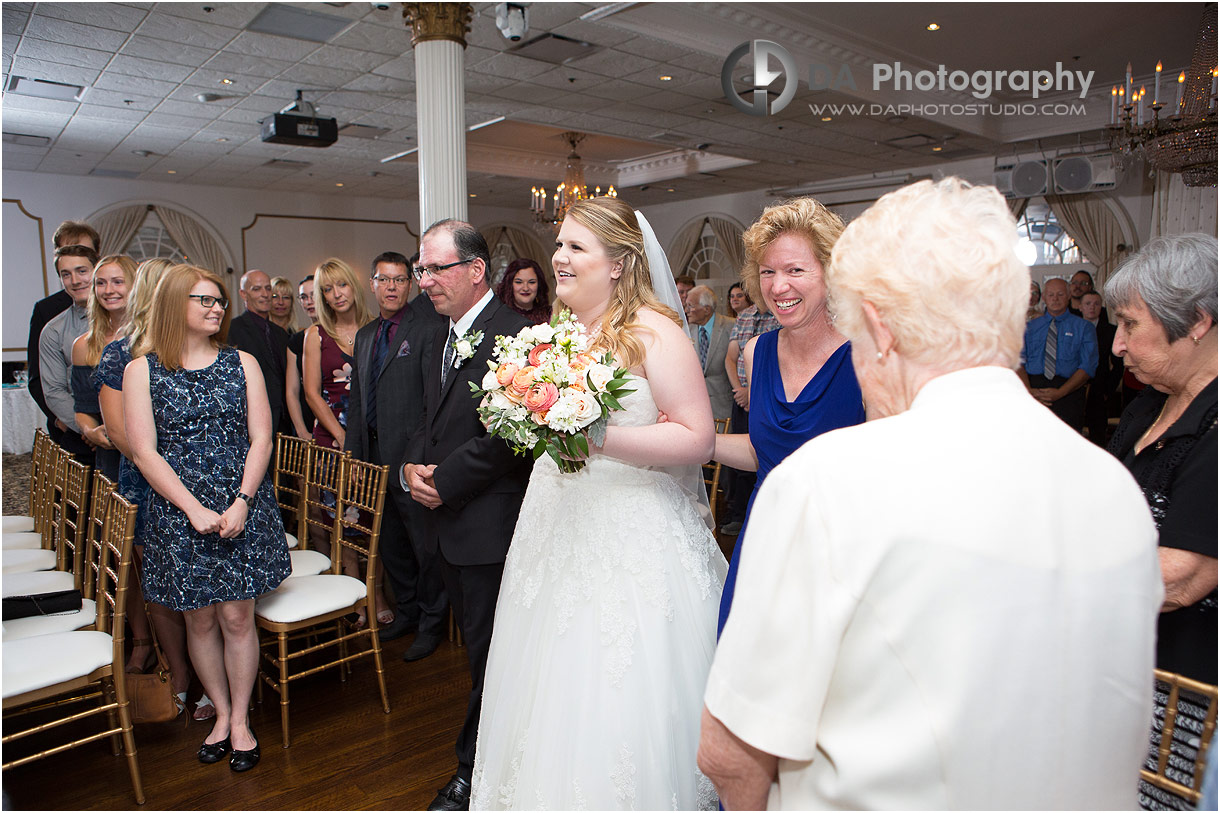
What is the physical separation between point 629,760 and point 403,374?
2208 mm

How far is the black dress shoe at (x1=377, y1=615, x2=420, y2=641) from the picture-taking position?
12.9 ft

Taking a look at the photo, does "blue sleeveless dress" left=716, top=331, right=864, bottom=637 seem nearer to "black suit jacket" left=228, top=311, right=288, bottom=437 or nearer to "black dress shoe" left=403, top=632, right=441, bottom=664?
"black dress shoe" left=403, top=632, right=441, bottom=664

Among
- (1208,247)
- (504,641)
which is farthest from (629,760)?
(1208,247)

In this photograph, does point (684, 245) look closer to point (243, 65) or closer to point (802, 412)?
point (243, 65)

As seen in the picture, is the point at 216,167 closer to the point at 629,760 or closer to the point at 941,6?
the point at 941,6

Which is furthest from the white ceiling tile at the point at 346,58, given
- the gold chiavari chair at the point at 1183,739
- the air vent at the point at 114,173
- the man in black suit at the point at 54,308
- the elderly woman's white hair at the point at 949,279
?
the gold chiavari chair at the point at 1183,739

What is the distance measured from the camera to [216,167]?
38.2 feet

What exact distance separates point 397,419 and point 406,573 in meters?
0.95

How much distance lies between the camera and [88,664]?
2408 mm

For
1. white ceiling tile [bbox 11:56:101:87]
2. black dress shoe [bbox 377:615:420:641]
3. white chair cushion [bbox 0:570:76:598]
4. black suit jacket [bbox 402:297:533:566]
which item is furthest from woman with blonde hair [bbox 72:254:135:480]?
white ceiling tile [bbox 11:56:101:87]

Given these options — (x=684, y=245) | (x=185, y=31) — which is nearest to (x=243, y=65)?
(x=185, y=31)

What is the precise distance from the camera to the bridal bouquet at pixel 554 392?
5.81 ft

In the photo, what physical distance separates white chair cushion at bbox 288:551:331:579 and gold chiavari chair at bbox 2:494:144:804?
698 millimetres

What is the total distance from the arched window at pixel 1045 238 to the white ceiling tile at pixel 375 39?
9.03 m
